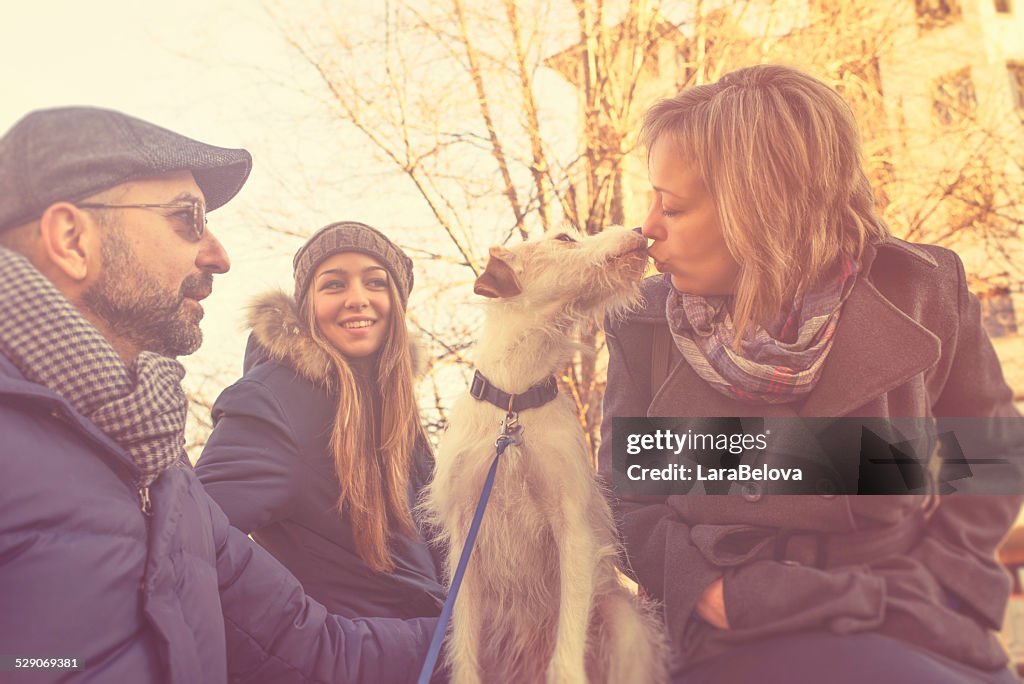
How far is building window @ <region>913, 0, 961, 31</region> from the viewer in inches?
118

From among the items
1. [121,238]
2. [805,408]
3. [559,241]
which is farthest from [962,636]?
[121,238]

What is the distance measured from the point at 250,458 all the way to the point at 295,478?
125 mm

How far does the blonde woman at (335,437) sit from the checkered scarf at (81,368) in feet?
1.66

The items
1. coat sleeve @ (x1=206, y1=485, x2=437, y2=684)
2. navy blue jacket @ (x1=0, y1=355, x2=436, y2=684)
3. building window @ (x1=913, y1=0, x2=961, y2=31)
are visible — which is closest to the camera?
navy blue jacket @ (x1=0, y1=355, x2=436, y2=684)

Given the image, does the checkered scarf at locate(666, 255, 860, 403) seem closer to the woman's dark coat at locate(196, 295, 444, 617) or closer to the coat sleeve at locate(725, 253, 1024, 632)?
the coat sleeve at locate(725, 253, 1024, 632)

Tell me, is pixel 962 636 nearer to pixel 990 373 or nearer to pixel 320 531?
pixel 990 373

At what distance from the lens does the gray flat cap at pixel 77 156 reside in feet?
5.11

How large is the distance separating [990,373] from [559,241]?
0.99m

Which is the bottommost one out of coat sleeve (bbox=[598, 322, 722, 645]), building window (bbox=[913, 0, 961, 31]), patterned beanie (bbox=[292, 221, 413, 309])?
coat sleeve (bbox=[598, 322, 722, 645])

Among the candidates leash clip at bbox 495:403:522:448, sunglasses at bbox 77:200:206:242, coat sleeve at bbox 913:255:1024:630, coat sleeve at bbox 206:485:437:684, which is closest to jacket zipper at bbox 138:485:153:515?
coat sleeve at bbox 206:485:437:684

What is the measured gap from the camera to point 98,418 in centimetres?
144

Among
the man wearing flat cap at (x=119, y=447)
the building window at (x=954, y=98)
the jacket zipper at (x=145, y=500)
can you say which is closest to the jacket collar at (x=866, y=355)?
the man wearing flat cap at (x=119, y=447)

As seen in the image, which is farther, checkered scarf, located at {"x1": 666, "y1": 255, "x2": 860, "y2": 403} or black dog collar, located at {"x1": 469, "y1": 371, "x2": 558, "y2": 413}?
black dog collar, located at {"x1": 469, "y1": 371, "x2": 558, "y2": 413}

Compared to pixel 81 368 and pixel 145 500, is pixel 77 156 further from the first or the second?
pixel 145 500
